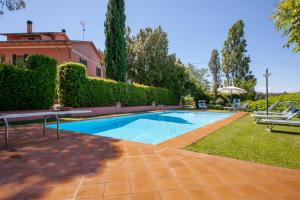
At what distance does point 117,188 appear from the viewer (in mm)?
2568

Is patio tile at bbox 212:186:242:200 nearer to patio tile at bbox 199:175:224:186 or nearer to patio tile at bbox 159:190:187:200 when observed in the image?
patio tile at bbox 199:175:224:186

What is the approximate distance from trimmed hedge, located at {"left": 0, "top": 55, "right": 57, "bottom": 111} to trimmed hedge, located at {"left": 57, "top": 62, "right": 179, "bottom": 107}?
0.94 metres

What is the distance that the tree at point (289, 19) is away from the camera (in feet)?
11.5

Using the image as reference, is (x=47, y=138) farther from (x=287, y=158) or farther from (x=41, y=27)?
(x=41, y=27)

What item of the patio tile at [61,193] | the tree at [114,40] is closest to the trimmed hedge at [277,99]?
the tree at [114,40]

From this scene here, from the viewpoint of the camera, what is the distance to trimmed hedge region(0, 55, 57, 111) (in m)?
9.07

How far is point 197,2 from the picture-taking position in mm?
15430

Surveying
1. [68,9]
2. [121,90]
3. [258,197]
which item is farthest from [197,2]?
[258,197]

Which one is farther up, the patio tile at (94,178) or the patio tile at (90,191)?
the patio tile at (94,178)

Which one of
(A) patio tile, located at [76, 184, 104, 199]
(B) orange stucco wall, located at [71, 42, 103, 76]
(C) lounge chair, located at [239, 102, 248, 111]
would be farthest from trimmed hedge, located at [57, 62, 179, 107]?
(C) lounge chair, located at [239, 102, 248, 111]

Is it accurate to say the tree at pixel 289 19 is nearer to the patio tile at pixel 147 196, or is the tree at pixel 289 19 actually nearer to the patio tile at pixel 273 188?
the patio tile at pixel 273 188

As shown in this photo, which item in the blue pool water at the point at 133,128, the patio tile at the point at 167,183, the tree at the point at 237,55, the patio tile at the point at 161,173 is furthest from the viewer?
the tree at the point at 237,55

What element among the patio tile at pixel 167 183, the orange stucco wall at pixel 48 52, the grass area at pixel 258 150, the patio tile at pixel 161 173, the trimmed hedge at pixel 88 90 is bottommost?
the patio tile at pixel 167 183

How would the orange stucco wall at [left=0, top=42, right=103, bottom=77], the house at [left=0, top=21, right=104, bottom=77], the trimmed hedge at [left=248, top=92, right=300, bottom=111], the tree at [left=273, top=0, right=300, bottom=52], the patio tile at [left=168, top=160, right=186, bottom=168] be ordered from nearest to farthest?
the patio tile at [left=168, top=160, right=186, bottom=168] < the tree at [left=273, top=0, right=300, bottom=52] < the trimmed hedge at [left=248, top=92, right=300, bottom=111] < the house at [left=0, top=21, right=104, bottom=77] < the orange stucco wall at [left=0, top=42, right=103, bottom=77]
